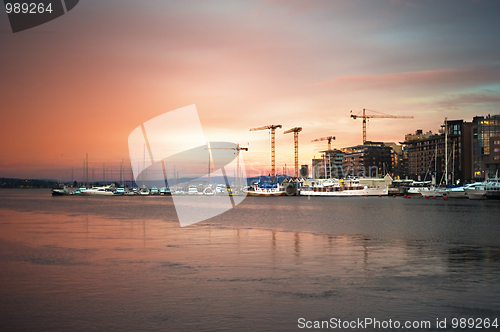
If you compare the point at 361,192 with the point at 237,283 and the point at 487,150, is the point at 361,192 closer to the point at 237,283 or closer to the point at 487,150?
the point at 487,150

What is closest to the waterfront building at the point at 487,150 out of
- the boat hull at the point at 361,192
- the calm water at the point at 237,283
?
the boat hull at the point at 361,192

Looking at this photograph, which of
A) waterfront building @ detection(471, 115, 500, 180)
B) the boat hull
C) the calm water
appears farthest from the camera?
the boat hull

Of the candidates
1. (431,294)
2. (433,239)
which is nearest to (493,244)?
(433,239)

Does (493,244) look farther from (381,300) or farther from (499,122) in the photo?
(499,122)

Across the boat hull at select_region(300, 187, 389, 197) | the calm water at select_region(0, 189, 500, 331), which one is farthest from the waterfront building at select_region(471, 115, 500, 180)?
the calm water at select_region(0, 189, 500, 331)

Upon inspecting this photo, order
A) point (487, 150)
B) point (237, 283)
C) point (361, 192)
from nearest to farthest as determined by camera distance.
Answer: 1. point (237, 283)
2. point (487, 150)
3. point (361, 192)

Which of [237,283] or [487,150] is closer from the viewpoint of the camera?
[237,283]

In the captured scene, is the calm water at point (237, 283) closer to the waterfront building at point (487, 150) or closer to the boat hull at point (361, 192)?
the boat hull at point (361, 192)

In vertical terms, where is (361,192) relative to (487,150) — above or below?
below

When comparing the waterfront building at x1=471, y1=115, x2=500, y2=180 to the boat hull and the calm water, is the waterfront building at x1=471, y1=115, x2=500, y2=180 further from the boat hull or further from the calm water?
the calm water

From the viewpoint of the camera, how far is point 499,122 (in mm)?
186250

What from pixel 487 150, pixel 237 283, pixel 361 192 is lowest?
pixel 361 192

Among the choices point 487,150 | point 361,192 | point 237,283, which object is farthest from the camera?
point 361,192

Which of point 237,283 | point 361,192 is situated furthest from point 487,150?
point 237,283
